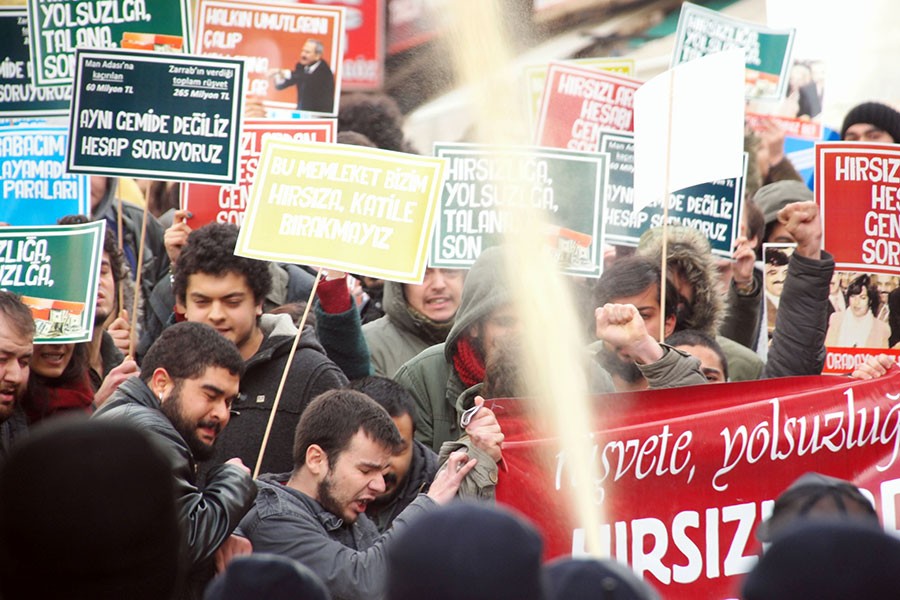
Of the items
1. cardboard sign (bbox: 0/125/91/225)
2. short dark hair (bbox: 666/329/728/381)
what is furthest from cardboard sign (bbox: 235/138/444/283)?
cardboard sign (bbox: 0/125/91/225)

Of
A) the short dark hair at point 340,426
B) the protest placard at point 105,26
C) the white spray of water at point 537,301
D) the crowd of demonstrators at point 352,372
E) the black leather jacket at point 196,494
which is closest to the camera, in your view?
the black leather jacket at point 196,494

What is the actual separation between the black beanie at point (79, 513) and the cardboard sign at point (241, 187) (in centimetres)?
505

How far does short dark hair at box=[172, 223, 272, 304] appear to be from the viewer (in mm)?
5883

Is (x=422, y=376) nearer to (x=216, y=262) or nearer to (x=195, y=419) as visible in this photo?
(x=216, y=262)

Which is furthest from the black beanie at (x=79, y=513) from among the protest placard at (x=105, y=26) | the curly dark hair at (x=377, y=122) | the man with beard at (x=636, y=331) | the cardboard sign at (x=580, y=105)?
the curly dark hair at (x=377, y=122)

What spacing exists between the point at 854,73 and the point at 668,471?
8577mm

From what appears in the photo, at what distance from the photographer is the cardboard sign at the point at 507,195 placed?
670 centimetres

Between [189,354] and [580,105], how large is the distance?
11.9 feet

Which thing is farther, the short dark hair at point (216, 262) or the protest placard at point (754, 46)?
the protest placard at point (754, 46)

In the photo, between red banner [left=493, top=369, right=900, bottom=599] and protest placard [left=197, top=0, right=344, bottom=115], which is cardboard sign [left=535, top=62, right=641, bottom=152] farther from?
red banner [left=493, top=369, right=900, bottom=599]

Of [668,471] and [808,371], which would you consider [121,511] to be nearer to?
[668,471]

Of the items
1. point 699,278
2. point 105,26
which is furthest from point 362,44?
point 699,278

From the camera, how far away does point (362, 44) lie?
12688 mm

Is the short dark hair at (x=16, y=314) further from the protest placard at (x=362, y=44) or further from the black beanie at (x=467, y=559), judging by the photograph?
the protest placard at (x=362, y=44)
